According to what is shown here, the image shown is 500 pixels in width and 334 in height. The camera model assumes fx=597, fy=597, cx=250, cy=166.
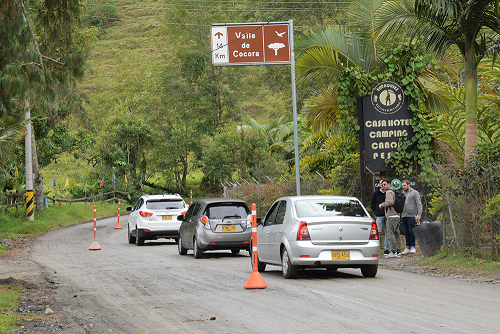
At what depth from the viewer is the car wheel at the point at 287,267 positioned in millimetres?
11369

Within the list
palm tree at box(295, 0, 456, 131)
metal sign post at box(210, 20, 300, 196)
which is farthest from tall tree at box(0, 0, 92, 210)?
metal sign post at box(210, 20, 300, 196)

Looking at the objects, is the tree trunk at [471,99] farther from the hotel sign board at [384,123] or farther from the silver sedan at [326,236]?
the silver sedan at [326,236]

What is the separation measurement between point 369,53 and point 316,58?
1978mm

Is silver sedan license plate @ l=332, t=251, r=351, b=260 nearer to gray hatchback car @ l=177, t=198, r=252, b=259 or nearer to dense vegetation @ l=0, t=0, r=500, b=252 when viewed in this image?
dense vegetation @ l=0, t=0, r=500, b=252

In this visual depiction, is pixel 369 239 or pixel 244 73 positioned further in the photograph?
pixel 244 73

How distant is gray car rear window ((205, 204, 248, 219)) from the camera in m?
16.6

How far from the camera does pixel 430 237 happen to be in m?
14.1

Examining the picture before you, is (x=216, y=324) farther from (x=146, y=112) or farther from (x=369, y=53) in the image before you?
(x=146, y=112)

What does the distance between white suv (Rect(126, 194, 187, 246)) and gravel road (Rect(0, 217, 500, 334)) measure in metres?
6.03

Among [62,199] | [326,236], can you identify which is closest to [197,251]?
[326,236]

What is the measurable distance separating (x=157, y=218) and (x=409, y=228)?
9511mm

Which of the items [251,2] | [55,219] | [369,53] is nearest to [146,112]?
[251,2]

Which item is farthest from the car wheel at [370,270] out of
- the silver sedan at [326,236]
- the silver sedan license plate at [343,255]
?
the silver sedan license plate at [343,255]

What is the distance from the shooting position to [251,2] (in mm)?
46719
